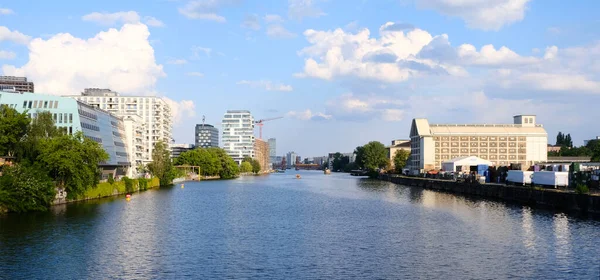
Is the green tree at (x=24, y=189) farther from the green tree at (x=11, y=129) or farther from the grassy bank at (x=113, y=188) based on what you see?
the grassy bank at (x=113, y=188)

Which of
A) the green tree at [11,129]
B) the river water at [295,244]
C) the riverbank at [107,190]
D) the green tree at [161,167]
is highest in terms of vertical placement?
the green tree at [11,129]

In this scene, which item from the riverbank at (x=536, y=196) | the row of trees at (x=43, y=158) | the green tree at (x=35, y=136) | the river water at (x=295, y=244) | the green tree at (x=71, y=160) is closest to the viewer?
the river water at (x=295, y=244)

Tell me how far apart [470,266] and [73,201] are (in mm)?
74091

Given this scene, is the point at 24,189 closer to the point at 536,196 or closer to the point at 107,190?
the point at 107,190

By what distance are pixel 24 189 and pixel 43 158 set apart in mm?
10169

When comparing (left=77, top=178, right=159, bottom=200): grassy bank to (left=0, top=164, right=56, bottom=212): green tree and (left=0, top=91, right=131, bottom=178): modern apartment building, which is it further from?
(left=0, top=164, right=56, bottom=212): green tree

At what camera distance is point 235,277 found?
42688mm

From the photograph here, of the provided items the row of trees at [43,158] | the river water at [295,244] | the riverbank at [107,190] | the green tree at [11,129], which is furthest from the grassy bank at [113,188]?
the river water at [295,244]

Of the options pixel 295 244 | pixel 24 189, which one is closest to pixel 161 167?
pixel 24 189

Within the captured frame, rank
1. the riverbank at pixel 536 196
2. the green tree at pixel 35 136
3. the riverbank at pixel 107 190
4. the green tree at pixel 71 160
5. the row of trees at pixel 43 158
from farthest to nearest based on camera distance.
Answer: the riverbank at pixel 107 190 < the green tree at pixel 35 136 < the green tree at pixel 71 160 < the riverbank at pixel 536 196 < the row of trees at pixel 43 158

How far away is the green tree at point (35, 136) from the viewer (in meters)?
91.2

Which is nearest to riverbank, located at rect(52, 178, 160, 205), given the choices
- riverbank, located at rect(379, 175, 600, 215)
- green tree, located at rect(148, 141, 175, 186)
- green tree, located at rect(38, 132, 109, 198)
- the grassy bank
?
the grassy bank

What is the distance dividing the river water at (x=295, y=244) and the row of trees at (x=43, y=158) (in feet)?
12.3

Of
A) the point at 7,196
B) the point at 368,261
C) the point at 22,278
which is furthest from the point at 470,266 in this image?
the point at 7,196
